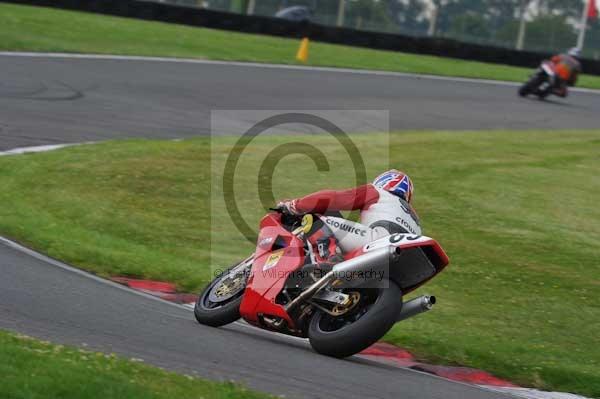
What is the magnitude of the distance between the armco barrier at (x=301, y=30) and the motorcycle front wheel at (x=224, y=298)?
2157 centimetres

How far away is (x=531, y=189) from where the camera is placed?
15398 mm

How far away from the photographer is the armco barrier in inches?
1118

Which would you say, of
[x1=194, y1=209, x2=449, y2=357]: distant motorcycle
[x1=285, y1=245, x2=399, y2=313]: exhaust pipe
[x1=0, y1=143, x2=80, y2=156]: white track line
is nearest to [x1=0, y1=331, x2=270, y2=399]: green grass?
[x1=194, y1=209, x2=449, y2=357]: distant motorcycle

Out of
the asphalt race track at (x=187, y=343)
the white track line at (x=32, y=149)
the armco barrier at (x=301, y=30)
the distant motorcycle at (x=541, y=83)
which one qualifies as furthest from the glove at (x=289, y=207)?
the armco barrier at (x=301, y=30)

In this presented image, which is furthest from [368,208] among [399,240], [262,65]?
[262,65]

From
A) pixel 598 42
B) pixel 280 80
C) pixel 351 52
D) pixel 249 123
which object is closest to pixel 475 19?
pixel 598 42

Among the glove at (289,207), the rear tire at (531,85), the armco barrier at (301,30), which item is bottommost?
the glove at (289,207)

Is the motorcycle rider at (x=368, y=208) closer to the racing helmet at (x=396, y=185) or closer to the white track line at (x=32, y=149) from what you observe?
the racing helmet at (x=396, y=185)

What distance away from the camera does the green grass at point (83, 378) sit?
504cm

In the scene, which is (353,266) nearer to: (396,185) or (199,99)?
(396,185)

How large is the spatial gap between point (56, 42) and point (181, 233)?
13645 mm

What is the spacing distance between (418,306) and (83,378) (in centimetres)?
270

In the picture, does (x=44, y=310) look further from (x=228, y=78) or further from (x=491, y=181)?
(x=228, y=78)

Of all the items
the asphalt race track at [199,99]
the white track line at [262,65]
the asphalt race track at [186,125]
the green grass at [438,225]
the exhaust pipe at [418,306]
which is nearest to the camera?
the asphalt race track at [186,125]
